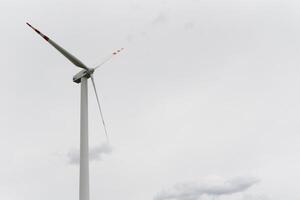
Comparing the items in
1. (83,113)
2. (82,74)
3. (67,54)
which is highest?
(67,54)

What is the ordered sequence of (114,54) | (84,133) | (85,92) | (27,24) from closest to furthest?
(27,24)
(84,133)
(85,92)
(114,54)

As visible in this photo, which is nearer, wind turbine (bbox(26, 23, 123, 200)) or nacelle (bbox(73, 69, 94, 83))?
wind turbine (bbox(26, 23, 123, 200))

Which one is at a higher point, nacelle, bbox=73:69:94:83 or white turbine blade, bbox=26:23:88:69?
white turbine blade, bbox=26:23:88:69

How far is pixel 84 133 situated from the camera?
43.3 metres

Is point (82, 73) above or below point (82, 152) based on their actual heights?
above

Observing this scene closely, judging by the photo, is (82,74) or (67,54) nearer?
(67,54)

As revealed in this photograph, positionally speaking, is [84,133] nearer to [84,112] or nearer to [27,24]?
[84,112]

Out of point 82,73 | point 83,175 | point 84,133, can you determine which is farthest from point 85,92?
point 83,175

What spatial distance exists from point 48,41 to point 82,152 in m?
14.2

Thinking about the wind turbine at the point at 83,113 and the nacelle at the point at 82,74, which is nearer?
the wind turbine at the point at 83,113

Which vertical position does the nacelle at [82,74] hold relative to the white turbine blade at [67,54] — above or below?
below

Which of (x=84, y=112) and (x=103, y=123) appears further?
(x=103, y=123)

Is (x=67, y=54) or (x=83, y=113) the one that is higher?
(x=67, y=54)

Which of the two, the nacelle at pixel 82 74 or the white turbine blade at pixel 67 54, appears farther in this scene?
the nacelle at pixel 82 74
